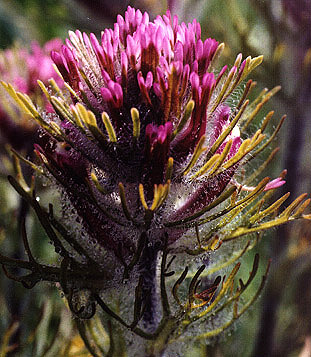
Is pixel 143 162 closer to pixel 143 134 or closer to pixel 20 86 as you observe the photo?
pixel 143 134

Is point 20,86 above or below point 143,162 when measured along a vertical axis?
Result: above

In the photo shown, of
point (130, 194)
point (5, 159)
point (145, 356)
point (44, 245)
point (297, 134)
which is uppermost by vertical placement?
point (5, 159)

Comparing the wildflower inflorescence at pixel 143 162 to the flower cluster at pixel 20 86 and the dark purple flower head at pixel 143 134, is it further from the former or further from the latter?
the flower cluster at pixel 20 86

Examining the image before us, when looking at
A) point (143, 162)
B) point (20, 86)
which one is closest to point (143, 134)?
point (143, 162)

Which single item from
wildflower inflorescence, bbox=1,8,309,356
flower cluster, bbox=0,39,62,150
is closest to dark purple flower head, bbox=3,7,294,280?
wildflower inflorescence, bbox=1,8,309,356

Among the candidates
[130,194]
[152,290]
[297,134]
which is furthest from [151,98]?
[297,134]

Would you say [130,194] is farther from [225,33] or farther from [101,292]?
[225,33]
